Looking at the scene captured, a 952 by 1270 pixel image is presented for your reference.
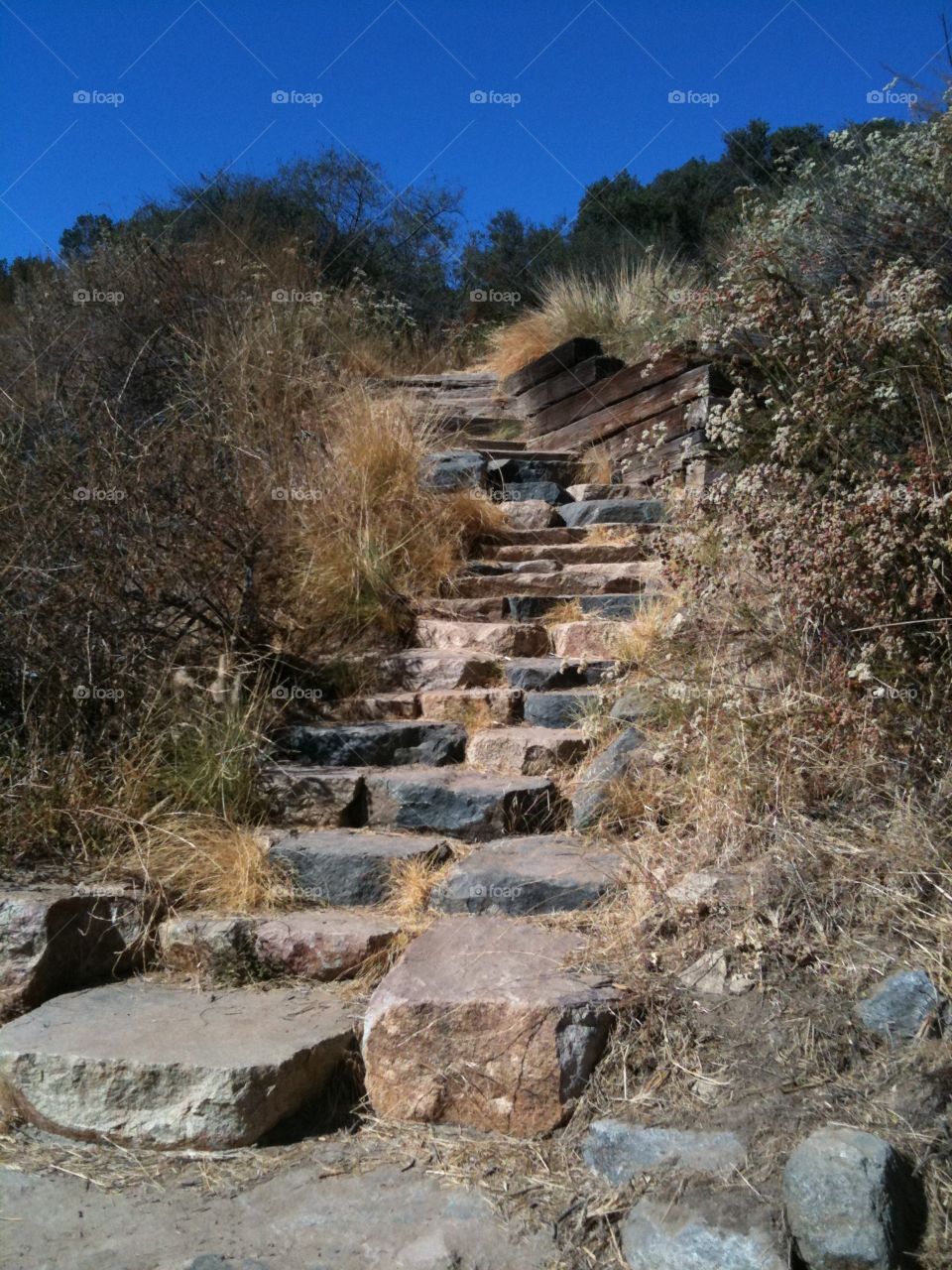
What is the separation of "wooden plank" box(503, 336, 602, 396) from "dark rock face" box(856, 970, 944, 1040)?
6.19 meters

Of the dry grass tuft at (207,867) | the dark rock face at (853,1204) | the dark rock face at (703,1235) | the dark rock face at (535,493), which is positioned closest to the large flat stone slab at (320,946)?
the dry grass tuft at (207,867)

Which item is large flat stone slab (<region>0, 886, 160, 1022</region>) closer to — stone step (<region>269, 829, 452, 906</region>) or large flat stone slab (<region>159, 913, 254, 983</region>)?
large flat stone slab (<region>159, 913, 254, 983</region>)

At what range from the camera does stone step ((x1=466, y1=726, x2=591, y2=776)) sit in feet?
14.1

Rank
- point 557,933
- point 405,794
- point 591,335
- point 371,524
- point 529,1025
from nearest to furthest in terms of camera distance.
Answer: point 529,1025, point 557,933, point 405,794, point 371,524, point 591,335

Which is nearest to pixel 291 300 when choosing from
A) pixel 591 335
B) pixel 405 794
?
pixel 591 335

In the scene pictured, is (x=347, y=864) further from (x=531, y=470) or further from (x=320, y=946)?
(x=531, y=470)

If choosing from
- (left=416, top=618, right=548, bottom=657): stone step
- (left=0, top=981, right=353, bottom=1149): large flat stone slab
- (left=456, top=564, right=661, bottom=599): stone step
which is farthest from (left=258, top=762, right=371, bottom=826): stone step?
(left=456, top=564, right=661, bottom=599): stone step

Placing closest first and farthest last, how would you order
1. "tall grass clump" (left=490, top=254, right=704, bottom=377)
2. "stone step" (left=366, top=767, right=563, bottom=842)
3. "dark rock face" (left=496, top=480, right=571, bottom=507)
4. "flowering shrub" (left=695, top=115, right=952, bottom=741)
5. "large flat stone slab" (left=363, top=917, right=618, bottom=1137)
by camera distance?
1. "large flat stone slab" (left=363, top=917, right=618, bottom=1137)
2. "flowering shrub" (left=695, top=115, right=952, bottom=741)
3. "stone step" (left=366, top=767, right=563, bottom=842)
4. "dark rock face" (left=496, top=480, right=571, bottom=507)
5. "tall grass clump" (left=490, top=254, right=704, bottom=377)

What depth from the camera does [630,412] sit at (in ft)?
24.0

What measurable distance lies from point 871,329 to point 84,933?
10.4 ft

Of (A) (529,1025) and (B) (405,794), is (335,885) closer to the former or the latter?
(B) (405,794)

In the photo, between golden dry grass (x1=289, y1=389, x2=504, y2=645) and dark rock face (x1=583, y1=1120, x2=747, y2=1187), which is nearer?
dark rock face (x1=583, y1=1120, x2=747, y2=1187)

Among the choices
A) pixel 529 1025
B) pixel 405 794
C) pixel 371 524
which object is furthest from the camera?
pixel 371 524

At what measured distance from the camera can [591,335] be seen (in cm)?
948
